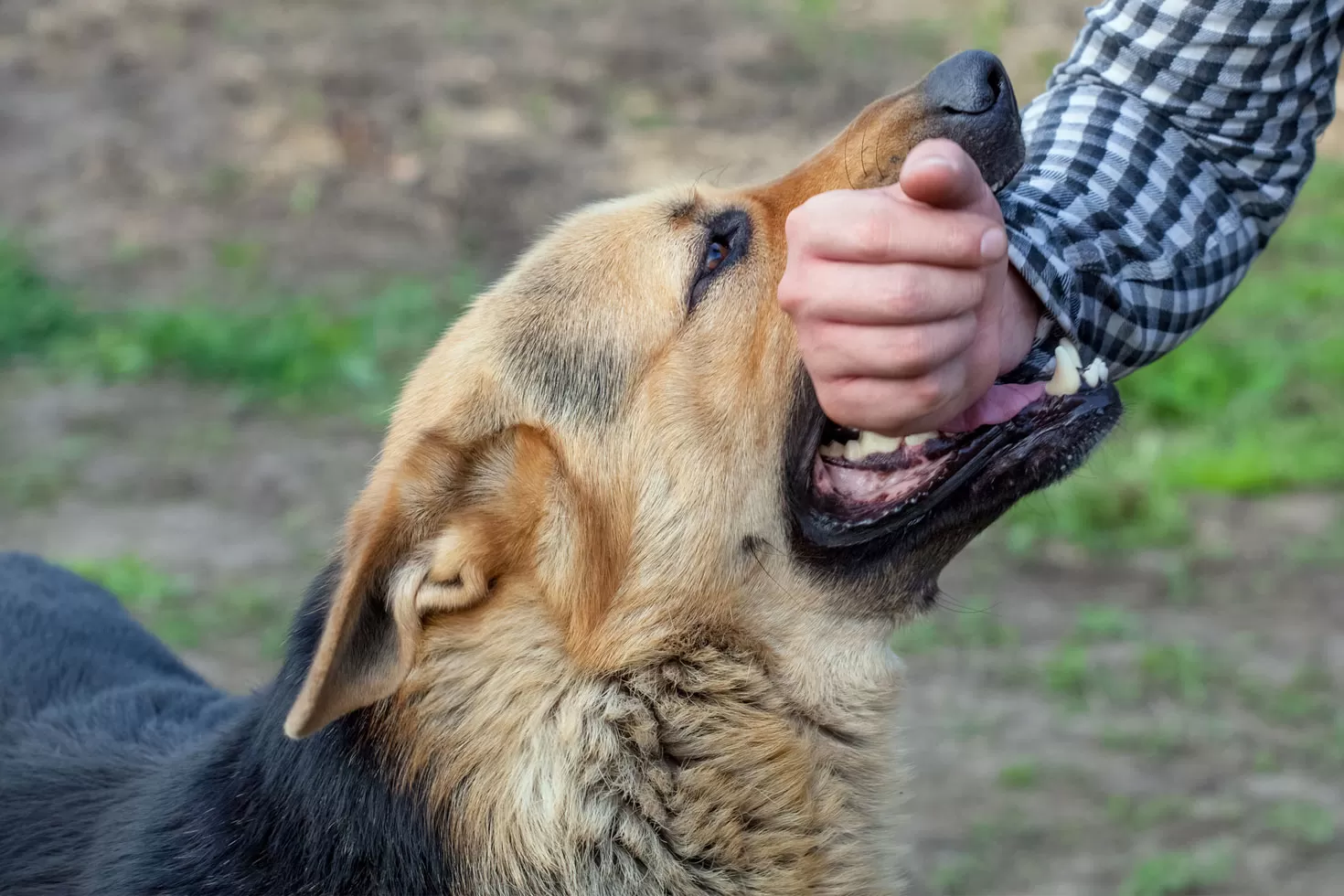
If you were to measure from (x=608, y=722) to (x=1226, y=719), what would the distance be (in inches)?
125

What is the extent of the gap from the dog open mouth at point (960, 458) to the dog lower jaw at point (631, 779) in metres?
0.39

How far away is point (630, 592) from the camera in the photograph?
312 centimetres

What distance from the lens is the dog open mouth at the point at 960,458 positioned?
3.21m

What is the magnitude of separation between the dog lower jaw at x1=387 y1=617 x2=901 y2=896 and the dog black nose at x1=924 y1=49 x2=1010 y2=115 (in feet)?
4.18

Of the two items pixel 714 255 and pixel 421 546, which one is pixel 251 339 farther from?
pixel 421 546

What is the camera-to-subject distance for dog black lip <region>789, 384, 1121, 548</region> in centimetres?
320

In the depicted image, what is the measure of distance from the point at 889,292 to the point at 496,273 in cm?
670

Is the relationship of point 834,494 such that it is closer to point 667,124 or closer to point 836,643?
point 836,643

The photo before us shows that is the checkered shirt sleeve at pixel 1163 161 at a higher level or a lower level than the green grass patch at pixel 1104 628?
higher

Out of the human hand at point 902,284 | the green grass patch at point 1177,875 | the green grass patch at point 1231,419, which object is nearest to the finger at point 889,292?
the human hand at point 902,284

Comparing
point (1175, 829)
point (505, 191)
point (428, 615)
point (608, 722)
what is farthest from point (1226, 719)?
point (505, 191)

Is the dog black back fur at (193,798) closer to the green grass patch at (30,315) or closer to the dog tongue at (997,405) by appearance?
the dog tongue at (997,405)

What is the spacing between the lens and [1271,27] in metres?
3.18

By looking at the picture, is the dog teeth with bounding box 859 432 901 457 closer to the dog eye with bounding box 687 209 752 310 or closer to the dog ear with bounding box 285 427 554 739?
the dog eye with bounding box 687 209 752 310
